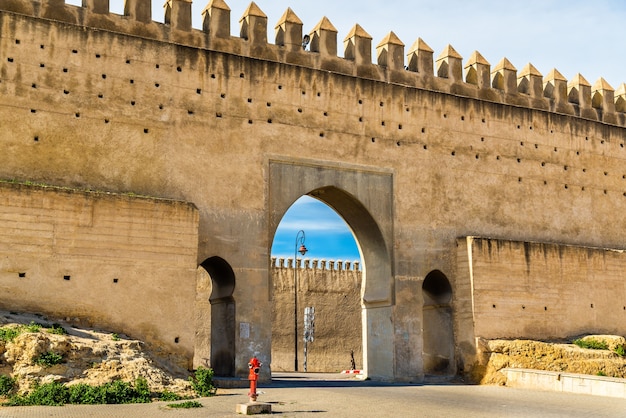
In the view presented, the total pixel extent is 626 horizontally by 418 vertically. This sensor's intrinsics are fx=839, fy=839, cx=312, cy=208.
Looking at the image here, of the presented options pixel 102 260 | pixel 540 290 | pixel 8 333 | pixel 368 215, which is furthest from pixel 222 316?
pixel 540 290

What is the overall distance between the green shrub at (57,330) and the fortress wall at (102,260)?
0.65m

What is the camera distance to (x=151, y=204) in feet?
46.8

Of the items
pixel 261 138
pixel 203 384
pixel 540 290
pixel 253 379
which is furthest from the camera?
pixel 540 290

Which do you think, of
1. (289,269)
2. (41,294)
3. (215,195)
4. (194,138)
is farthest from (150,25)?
(289,269)

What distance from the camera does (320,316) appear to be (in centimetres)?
2994

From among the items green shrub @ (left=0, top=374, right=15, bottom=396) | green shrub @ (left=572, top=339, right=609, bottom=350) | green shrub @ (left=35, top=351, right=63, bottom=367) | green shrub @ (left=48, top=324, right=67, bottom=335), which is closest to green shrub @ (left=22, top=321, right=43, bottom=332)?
green shrub @ (left=48, top=324, right=67, bottom=335)

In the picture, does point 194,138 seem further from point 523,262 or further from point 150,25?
point 523,262

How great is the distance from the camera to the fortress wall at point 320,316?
2925cm

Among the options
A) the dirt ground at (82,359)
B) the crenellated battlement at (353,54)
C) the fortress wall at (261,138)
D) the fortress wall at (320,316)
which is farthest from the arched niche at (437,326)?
the fortress wall at (320,316)

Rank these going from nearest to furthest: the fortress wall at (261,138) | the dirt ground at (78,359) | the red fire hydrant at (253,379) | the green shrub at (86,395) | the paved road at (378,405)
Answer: the paved road at (378,405)
the red fire hydrant at (253,379)
the green shrub at (86,395)
the dirt ground at (78,359)
the fortress wall at (261,138)

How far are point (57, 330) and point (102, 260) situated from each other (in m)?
1.80

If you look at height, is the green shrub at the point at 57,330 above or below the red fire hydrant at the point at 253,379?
above

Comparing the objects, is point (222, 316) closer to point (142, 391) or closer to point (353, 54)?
point (142, 391)

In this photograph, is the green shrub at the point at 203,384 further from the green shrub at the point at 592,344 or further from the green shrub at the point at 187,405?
the green shrub at the point at 592,344
